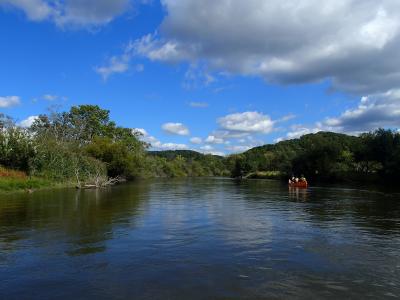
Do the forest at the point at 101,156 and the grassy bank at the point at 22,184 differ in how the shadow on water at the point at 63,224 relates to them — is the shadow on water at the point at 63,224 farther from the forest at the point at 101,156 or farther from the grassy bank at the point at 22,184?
the forest at the point at 101,156

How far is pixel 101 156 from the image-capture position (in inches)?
3297

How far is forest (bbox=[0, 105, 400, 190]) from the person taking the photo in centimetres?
5262

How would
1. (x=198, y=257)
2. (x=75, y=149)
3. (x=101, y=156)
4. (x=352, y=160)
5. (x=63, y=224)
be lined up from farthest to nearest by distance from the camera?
(x=352, y=160) → (x=101, y=156) → (x=75, y=149) → (x=63, y=224) → (x=198, y=257)

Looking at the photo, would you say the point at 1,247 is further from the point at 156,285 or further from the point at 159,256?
the point at 156,285

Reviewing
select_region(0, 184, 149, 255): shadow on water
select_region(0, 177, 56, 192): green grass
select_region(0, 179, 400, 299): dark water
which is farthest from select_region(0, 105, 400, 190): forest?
select_region(0, 179, 400, 299): dark water

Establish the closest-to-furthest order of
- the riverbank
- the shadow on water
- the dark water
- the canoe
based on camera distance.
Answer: the dark water, the shadow on water, the riverbank, the canoe

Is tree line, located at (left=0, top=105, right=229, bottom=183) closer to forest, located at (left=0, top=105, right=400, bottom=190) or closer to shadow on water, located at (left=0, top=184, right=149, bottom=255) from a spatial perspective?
forest, located at (left=0, top=105, right=400, bottom=190)

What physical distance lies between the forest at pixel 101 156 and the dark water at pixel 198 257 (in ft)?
95.4

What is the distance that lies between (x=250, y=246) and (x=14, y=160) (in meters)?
44.2

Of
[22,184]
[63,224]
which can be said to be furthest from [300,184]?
[63,224]

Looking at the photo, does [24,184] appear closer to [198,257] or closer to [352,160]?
[198,257]

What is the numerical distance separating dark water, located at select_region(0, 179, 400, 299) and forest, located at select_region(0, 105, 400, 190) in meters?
29.1

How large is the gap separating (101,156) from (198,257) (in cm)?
7228

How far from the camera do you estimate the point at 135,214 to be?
89.0 ft
